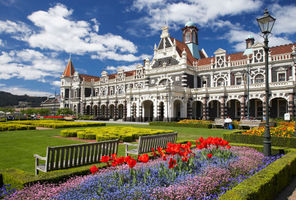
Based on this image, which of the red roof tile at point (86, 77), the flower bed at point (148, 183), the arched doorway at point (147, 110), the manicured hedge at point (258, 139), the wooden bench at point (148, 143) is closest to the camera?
the flower bed at point (148, 183)

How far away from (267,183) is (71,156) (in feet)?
16.8

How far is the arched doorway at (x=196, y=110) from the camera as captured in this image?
38.4 m

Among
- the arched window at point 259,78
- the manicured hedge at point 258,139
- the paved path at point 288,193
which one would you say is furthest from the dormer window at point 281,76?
the paved path at point 288,193

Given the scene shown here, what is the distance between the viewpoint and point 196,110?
3884cm

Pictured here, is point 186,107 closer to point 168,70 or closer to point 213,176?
point 168,70

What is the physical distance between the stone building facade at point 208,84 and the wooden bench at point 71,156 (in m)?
26.1

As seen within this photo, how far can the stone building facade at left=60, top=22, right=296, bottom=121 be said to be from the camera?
31.3 meters

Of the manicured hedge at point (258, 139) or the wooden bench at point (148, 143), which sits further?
the manicured hedge at point (258, 139)

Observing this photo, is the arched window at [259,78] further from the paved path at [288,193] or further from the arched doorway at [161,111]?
the paved path at [288,193]

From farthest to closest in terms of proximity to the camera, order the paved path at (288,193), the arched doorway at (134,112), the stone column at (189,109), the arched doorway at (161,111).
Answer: the arched doorway at (134,112), the stone column at (189,109), the arched doorway at (161,111), the paved path at (288,193)

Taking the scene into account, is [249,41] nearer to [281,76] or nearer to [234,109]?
[281,76]

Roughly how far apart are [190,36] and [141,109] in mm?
20763

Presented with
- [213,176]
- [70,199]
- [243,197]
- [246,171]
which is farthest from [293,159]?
[70,199]

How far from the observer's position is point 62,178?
16.7 feet
